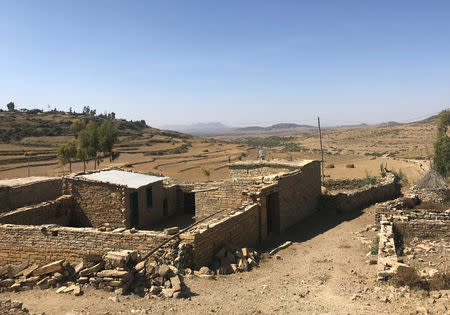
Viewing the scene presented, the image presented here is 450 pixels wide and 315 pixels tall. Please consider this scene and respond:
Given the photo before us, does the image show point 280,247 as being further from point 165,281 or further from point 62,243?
point 62,243

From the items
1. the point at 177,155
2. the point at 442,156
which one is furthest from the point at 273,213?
the point at 177,155

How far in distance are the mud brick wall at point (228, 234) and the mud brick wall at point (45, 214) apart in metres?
7.15

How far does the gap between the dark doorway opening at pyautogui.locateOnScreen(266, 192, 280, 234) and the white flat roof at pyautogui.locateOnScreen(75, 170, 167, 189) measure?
15.9 ft

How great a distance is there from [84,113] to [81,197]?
12648cm

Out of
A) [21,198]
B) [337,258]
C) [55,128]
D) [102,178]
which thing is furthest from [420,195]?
[55,128]

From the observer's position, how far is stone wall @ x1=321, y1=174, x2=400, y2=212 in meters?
17.7

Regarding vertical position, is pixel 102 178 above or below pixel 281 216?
above

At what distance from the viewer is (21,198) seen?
15289 millimetres

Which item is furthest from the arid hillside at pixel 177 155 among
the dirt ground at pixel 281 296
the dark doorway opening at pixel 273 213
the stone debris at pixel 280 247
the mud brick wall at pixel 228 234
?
the dirt ground at pixel 281 296

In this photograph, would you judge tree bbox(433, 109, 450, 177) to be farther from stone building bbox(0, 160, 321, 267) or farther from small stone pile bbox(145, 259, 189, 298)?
small stone pile bbox(145, 259, 189, 298)

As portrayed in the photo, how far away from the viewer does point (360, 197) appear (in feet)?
61.5

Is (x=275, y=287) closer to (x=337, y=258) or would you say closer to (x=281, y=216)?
(x=337, y=258)

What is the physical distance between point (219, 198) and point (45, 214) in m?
6.57

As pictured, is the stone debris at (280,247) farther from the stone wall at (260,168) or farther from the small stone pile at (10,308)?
the small stone pile at (10,308)
